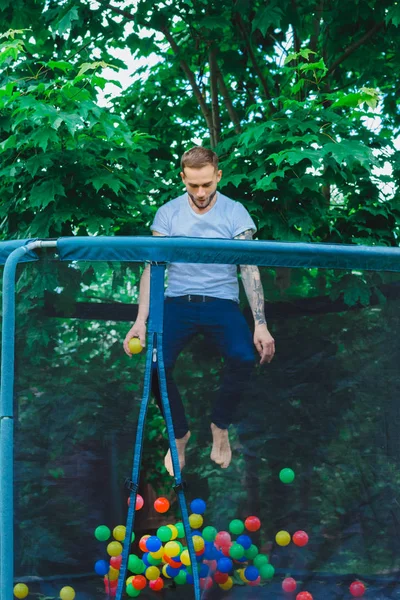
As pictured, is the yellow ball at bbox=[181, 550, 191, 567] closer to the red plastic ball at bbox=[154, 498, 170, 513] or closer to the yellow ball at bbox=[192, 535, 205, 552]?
the yellow ball at bbox=[192, 535, 205, 552]

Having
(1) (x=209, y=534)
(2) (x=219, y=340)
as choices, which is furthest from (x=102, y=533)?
(2) (x=219, y=340)

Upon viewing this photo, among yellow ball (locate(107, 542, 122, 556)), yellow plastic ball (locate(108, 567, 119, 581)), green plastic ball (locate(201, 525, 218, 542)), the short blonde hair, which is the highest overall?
the short blonde hair

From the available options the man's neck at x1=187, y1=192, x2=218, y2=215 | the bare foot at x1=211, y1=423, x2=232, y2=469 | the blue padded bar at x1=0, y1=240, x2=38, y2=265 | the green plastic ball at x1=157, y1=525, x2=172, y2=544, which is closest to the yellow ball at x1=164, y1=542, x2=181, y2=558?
the green plastic ball at x1=157, y1=525, x2=172, y2=544

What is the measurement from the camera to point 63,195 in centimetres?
391

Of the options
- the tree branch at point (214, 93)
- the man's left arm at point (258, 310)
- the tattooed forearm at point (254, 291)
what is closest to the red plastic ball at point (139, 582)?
the man's left arm at point (258, 310)

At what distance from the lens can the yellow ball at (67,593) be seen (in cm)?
280

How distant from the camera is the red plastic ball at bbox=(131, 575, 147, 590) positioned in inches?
112

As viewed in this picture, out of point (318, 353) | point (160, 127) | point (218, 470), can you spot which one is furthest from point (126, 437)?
point (160, 127)

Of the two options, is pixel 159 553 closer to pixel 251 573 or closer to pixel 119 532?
pixel 119 532

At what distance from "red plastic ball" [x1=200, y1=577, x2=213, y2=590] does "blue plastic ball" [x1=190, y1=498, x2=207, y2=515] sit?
23 centimetres

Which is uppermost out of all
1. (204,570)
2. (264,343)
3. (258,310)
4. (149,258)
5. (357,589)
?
(149,258)

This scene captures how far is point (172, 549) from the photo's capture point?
2.88 meters

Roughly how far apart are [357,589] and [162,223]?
1.59 meters

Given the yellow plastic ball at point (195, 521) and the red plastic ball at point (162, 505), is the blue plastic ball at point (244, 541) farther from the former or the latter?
the red plastic ball at point (162, 505)
